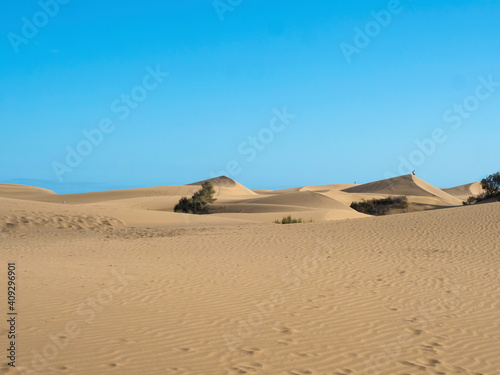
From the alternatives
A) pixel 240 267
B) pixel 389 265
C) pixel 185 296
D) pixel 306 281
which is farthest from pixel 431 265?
pixel 185 296

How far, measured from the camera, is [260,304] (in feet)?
24.4

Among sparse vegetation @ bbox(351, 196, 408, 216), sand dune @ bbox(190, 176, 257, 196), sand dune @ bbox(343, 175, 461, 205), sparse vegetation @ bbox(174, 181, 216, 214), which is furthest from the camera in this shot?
sand dune @ bbox(190, 176, 257, 196)

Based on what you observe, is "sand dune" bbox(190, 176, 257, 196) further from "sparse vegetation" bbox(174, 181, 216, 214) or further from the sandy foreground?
the sandy foreground

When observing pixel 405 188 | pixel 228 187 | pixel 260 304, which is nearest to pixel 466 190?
pixel 405 188

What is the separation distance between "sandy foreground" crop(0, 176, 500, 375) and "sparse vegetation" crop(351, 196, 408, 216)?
26.8m

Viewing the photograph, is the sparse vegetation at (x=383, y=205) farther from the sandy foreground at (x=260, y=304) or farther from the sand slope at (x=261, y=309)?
the sand slope at (x=261, y=309)

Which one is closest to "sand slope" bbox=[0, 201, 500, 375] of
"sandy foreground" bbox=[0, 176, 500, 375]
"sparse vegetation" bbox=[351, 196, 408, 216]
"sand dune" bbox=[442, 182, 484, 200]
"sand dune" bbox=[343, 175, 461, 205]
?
"sandy foreground" bbox=[0, 176, 500, 375]

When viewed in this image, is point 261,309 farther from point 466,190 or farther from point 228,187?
point 466,190

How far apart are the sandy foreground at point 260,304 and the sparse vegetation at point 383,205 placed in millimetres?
26814

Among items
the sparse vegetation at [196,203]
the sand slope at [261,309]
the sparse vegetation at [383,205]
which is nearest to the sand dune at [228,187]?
the sparse vegetation at [196,203]

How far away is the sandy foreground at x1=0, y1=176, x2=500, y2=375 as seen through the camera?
4988 mm

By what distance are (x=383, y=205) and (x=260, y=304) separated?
3958 centimetres

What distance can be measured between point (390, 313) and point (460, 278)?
3903mm

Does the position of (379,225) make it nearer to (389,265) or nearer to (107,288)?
(389,265)
